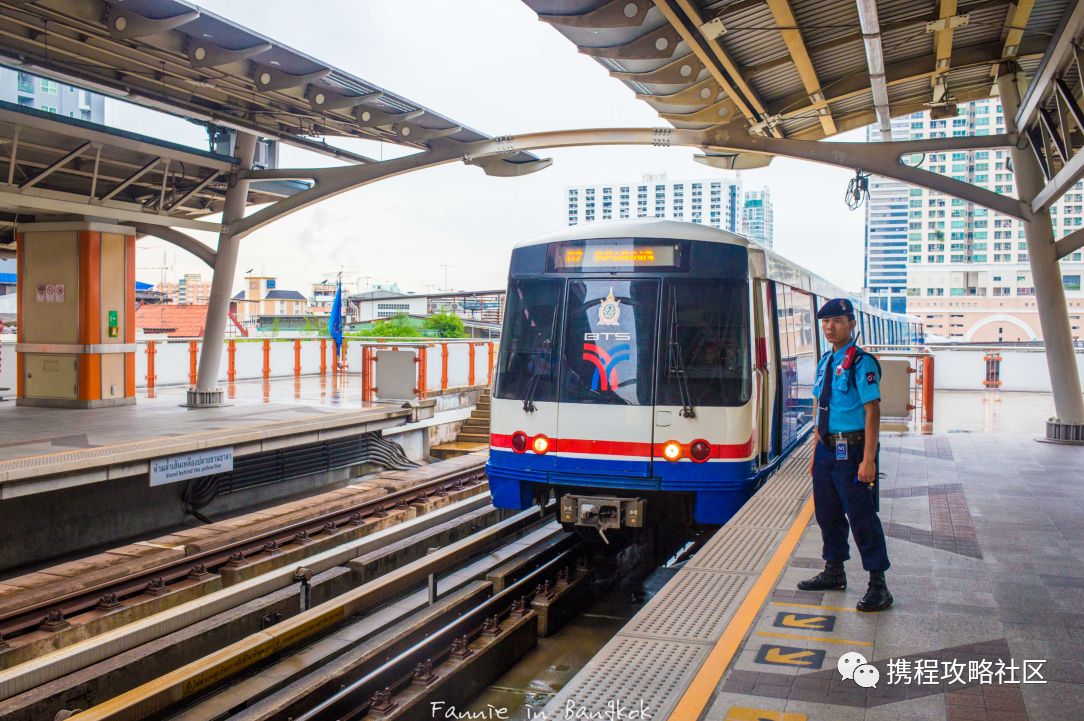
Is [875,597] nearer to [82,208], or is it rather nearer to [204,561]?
[204,561]

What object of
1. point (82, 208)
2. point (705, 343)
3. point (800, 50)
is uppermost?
point (800, 50)

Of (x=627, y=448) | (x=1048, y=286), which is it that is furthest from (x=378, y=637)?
(x=1048, y=286)

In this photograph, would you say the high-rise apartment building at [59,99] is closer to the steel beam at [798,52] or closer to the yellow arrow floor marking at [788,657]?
the steel beam at [798,52]

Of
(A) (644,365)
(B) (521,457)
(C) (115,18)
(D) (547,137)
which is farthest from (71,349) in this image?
(A) (644,365)

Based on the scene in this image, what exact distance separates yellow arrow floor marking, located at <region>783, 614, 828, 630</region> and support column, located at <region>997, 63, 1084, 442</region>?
963cm

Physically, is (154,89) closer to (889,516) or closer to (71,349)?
(71,349)

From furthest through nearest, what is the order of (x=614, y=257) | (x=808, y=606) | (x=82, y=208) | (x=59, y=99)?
(x=59, y=99) → (x=82, y=208) → (x=614, y=257) → (x=808, y=606)

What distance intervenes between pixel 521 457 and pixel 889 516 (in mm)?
3194

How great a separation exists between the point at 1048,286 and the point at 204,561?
1141cm

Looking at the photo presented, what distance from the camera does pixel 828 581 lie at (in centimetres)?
554

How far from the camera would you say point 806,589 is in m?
5.55

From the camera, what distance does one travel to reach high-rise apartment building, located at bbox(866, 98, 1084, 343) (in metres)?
57.4

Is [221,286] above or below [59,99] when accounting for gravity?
below

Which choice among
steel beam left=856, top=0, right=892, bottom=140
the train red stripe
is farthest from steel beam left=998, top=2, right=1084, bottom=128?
the train red stripe
